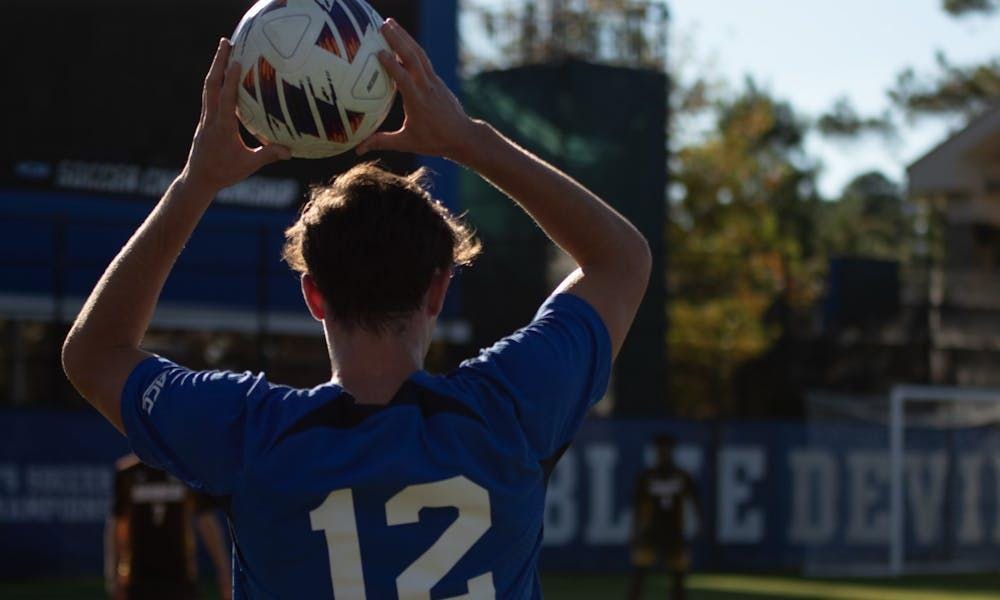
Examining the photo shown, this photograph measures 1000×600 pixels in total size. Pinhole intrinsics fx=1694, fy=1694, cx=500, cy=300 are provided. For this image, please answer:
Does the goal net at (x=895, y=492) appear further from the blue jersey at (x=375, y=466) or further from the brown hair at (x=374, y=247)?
the brown hair at (x=374, y=247)

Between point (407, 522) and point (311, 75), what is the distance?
1.08 meters

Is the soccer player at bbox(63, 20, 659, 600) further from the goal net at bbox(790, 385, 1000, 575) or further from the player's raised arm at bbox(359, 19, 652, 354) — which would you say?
the goal net at bbox(790, 385, 1000, 575)

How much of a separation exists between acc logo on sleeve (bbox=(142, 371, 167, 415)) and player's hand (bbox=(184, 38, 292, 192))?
0.32 meters

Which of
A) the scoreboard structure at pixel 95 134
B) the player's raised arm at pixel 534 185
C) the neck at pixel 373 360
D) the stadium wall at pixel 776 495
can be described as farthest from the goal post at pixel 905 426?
the neck at pixel 373 360

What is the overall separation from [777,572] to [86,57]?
11.0m

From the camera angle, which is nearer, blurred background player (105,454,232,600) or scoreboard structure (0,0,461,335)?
blurred background player (105,454,232,600)

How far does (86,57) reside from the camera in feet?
60.0

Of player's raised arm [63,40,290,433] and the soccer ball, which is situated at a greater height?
the soccer ball

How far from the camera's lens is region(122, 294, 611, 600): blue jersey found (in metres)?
2.62

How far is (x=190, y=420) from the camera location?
2.67m

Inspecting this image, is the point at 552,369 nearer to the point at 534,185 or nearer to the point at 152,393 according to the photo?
the point at 534,185

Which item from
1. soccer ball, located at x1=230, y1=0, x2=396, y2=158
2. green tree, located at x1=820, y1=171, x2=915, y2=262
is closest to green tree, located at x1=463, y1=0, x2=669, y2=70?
soccer ball, located at x1=230, y1=0, x2=396, y2=158

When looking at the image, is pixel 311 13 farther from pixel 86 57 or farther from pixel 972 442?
pixel 972 442

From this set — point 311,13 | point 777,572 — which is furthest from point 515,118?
point 311,13
